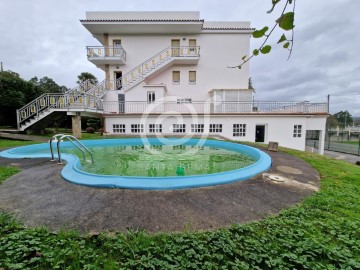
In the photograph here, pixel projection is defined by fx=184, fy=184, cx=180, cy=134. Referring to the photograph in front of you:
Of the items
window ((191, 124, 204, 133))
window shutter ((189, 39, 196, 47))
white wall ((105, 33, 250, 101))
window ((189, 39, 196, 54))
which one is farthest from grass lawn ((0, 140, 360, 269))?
window shutter ((189, 39, 196, 47))

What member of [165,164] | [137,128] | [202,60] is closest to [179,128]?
[137,128]

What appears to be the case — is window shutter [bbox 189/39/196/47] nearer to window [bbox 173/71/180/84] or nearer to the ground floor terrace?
window [bbox 173/71/180/84]

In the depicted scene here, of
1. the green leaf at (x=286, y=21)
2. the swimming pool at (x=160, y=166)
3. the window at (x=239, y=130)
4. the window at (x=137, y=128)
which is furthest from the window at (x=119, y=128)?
the green leaf at (x=286, y=21)

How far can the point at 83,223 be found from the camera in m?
2.83

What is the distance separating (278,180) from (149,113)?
1182 centimetres

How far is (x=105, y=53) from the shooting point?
17.5 meters

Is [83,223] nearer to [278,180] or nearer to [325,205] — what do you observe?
[325,205]

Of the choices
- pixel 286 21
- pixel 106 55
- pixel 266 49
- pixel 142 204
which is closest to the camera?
pixel 286 21

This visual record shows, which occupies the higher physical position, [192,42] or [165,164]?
[192,42]

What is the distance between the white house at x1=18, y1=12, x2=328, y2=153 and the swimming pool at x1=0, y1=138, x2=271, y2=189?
2.79 m

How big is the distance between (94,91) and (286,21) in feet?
56.6

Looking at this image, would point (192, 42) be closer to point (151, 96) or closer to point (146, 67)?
point (146, 67)

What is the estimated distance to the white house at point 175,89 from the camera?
563 inches

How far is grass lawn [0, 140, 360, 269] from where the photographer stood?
1.98 metres
